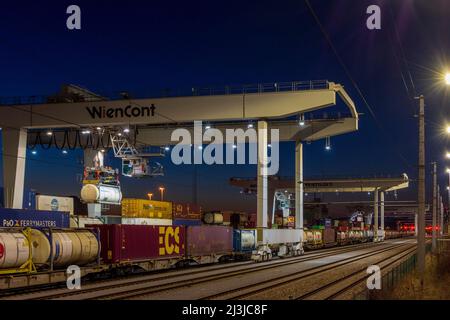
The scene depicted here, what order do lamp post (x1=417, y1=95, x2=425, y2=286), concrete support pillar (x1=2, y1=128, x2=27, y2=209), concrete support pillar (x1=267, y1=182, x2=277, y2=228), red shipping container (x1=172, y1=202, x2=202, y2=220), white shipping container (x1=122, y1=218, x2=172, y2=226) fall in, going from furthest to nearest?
concrete support pillar (x1=267, y1=182, x2=277, y2=228)
red shipping container (x1=172, y1=202, x2=202, y2=220)
concrete support pillar (x1=2, y1=128, x2=27, y2=209)
white shipping container (x1=122, y1=218, x2=172, y2=226)
lamp post (x1=417, y1=95, x2=425, y2=286)

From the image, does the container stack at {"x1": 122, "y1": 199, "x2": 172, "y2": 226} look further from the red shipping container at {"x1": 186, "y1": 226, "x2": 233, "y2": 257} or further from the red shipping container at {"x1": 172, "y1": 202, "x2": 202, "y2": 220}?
the red shipping container at {"x1": 186, "y1": 226, "x2": 233, "y2": 257}

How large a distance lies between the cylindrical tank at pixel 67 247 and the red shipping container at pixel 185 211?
1784cm

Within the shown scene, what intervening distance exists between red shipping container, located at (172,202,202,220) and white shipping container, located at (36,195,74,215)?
26.1 ft

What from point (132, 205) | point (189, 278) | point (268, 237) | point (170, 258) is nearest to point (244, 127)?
point (268, 237)

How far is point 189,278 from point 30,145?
26206 mm

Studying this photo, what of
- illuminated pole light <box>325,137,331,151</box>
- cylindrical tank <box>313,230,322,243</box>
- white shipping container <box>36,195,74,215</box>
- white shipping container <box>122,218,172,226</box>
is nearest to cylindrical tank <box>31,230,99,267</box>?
white shipping container <box>36,195,74,215</box>

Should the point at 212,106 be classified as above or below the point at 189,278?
above

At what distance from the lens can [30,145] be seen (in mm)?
49719

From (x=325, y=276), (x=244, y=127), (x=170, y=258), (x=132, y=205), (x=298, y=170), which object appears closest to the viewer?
(x=325, y=276)

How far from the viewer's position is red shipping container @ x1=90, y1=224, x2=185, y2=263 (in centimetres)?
2816

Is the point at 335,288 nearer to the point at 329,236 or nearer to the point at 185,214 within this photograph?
the point at 185,214

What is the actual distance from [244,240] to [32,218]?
65.7 feet

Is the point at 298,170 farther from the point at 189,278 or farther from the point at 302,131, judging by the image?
the point at 189,278

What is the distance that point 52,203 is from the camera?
3747 cm
